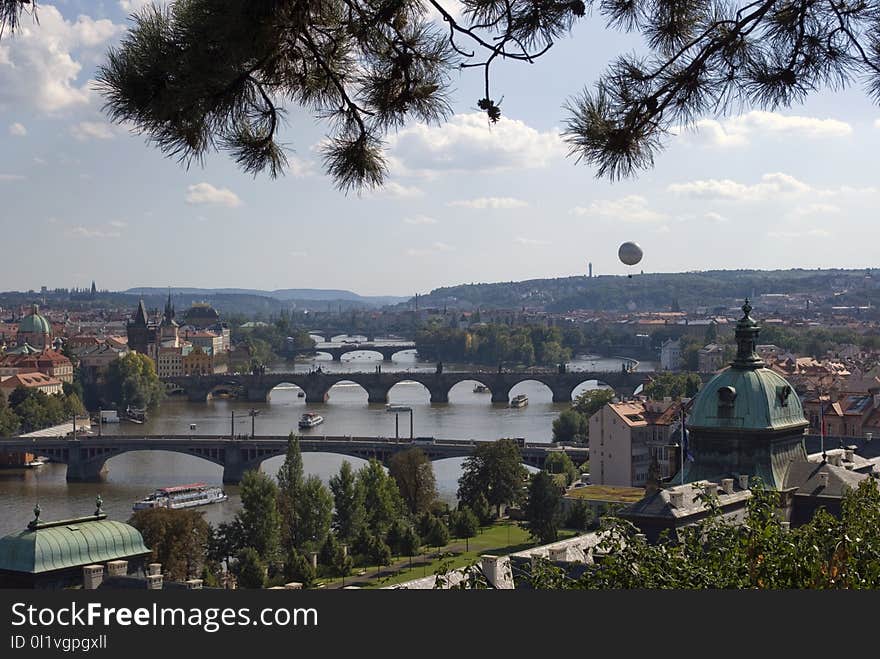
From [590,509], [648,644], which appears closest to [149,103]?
[648,644]

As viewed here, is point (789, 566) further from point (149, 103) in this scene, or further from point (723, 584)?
point (149, 103)

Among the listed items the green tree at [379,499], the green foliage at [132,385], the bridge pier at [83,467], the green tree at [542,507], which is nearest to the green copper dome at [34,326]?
the green foliage at [132,385]

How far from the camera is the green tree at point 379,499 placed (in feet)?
84.9

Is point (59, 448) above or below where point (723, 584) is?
below

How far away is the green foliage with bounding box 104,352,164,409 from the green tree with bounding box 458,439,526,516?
32.5 m

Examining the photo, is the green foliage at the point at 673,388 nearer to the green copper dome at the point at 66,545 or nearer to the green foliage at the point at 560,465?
the green foliage at the point at 560,465

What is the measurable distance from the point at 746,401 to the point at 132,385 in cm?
4591

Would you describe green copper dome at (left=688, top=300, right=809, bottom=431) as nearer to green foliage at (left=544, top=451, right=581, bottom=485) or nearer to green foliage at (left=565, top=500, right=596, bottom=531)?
green foliage at (left=565, top=500, right=596, bottom=531)

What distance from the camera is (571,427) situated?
41.7 metres

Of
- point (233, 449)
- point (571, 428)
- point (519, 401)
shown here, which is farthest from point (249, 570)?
point (519, 401)

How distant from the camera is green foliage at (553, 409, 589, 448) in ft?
135

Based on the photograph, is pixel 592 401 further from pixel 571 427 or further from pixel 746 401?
pixel 746 401

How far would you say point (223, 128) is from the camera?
4.90m

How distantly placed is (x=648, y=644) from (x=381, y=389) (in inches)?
2265
